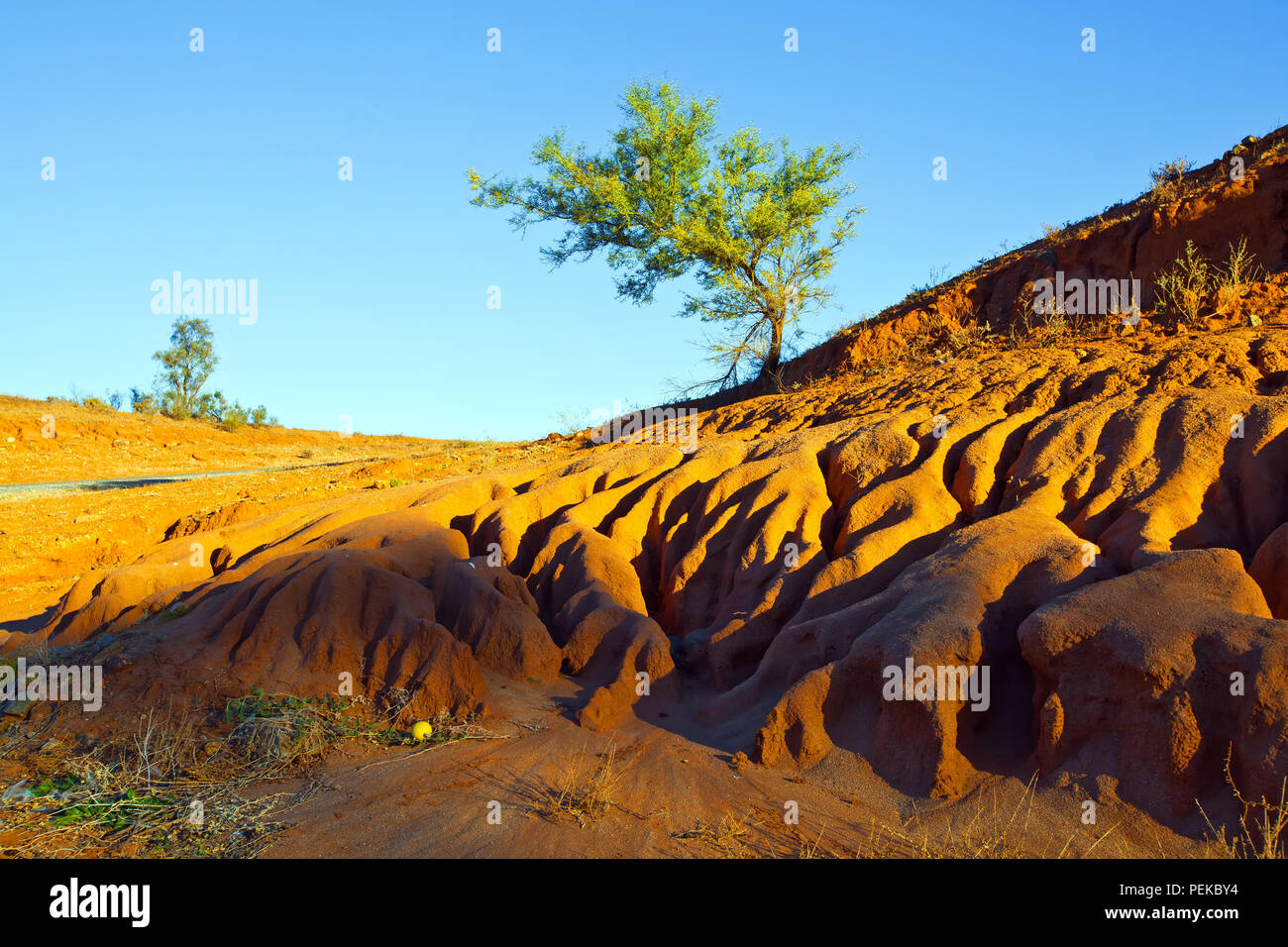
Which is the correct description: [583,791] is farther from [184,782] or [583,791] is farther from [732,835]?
[184,782]

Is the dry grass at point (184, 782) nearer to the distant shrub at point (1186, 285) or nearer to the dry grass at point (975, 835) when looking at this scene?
the dry grass at point (975, 835)

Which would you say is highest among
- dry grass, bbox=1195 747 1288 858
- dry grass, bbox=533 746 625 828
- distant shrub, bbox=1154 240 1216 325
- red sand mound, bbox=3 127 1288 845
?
distant shrub, bbox=1154 240 1216 325

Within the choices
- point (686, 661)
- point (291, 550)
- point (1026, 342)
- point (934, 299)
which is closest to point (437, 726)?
point (686, 661)

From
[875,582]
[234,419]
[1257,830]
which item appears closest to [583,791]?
[875,582]

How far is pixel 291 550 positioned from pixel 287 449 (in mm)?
25406

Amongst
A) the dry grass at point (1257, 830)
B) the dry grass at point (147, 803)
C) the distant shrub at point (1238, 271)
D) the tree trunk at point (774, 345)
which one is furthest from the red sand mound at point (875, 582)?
the tree trunk at point (774, 345)

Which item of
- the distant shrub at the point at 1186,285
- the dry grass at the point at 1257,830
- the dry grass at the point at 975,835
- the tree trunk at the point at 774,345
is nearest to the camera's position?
the dry grass at the point at 1257,830

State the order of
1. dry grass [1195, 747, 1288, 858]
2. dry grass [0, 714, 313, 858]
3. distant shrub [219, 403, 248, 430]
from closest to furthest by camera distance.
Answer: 1. dry grass [1195, 747, 1288, 858]
2. dry grass [0, 714, 313, 858]
3. distant shrub [219, 403, 248, 430]

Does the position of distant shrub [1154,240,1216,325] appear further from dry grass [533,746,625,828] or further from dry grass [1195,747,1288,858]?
dry grass [533,746,625,828]

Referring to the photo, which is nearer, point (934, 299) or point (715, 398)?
point (934, 299)

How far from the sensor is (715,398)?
19453 mm

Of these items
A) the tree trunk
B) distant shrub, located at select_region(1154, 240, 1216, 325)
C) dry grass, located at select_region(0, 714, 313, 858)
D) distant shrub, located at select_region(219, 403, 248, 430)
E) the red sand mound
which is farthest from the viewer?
distant shrub, located at select_region(219, 403, 248, 430)

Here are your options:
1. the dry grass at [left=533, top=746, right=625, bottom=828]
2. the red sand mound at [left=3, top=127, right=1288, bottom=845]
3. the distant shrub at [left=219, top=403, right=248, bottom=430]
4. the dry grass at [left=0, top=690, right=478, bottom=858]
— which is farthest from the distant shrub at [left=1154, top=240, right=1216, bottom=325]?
the distant shrub at [left=219, top=403, right=248, bottom=430]
